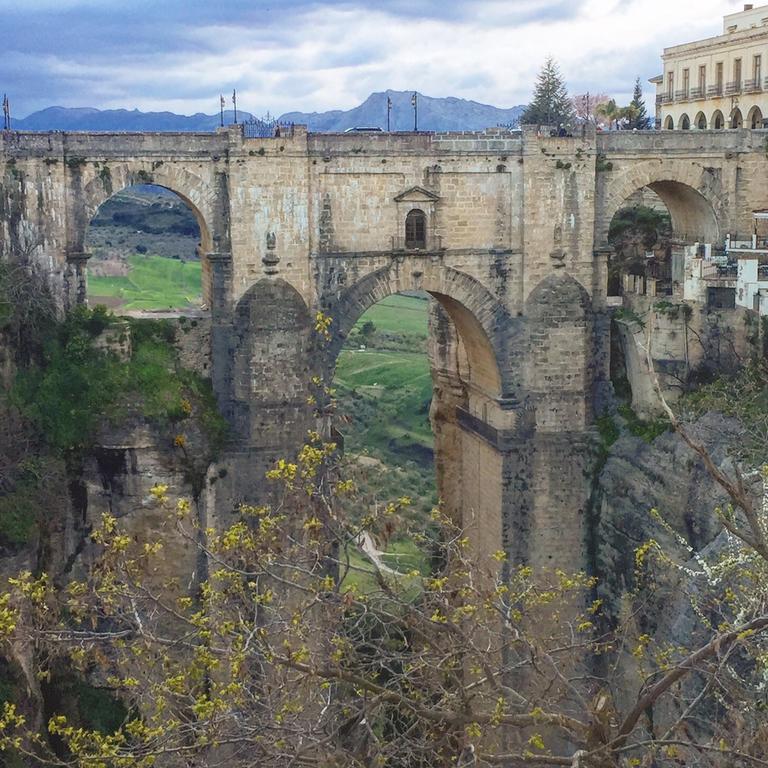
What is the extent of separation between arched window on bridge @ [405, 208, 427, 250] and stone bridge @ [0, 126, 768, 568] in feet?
0.12

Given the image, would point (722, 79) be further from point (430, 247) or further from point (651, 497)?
point (651, 497)

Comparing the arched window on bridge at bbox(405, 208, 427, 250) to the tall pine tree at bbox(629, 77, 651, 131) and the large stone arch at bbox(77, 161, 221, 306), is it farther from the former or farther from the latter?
the tall pine tree at bbox(629, 77, 651, 131)

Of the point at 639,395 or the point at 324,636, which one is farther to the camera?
the point at 639,395

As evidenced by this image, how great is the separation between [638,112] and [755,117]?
48.7 feet

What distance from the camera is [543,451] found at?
109 ft

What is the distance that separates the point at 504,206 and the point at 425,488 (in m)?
22.3

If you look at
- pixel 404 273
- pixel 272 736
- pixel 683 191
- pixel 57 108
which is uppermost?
pixel 57 108

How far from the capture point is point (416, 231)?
3219 cm

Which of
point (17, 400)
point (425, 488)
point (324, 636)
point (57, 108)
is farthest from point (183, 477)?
point (57, 108)

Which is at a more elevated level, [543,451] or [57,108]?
[57,108]

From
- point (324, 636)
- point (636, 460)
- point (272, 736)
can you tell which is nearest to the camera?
point (272, 736)

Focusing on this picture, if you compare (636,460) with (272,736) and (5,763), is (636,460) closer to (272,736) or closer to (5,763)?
(5,763)

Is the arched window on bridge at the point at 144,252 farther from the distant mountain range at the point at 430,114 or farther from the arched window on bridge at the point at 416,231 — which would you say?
the distant mountain range at the point at 430,114

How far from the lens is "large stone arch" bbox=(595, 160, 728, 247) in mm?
33188
